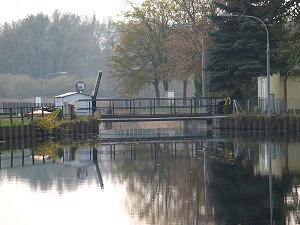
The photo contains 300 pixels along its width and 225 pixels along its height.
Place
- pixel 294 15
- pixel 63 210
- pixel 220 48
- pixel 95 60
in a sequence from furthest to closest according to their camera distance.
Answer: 1. pixel 95 60
2. pixel 220 48
3. pixel 294 15
4. pixel 63 210

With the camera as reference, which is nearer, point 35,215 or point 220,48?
point 35,215

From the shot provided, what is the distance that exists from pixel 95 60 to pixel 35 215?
15027 cm

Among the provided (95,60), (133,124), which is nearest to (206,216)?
(133,124)

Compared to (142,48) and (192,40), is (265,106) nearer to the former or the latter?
(192,40)

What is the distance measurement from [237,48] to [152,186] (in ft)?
147

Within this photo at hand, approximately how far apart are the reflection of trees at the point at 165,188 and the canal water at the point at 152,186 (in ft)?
0.06

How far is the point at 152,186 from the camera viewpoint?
82.7 feet

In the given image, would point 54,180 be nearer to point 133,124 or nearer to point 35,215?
point 35,215

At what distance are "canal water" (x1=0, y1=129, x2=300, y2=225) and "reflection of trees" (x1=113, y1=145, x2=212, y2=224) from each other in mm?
18

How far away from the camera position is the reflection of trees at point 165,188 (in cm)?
1900

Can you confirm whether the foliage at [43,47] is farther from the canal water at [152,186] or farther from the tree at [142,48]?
the canal water at [152,186]

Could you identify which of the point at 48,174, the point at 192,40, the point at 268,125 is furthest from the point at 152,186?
the point at 192,40

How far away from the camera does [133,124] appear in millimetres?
97625

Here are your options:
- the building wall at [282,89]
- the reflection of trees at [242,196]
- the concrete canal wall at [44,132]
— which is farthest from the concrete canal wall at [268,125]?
the reflection of trees at [242,196]
